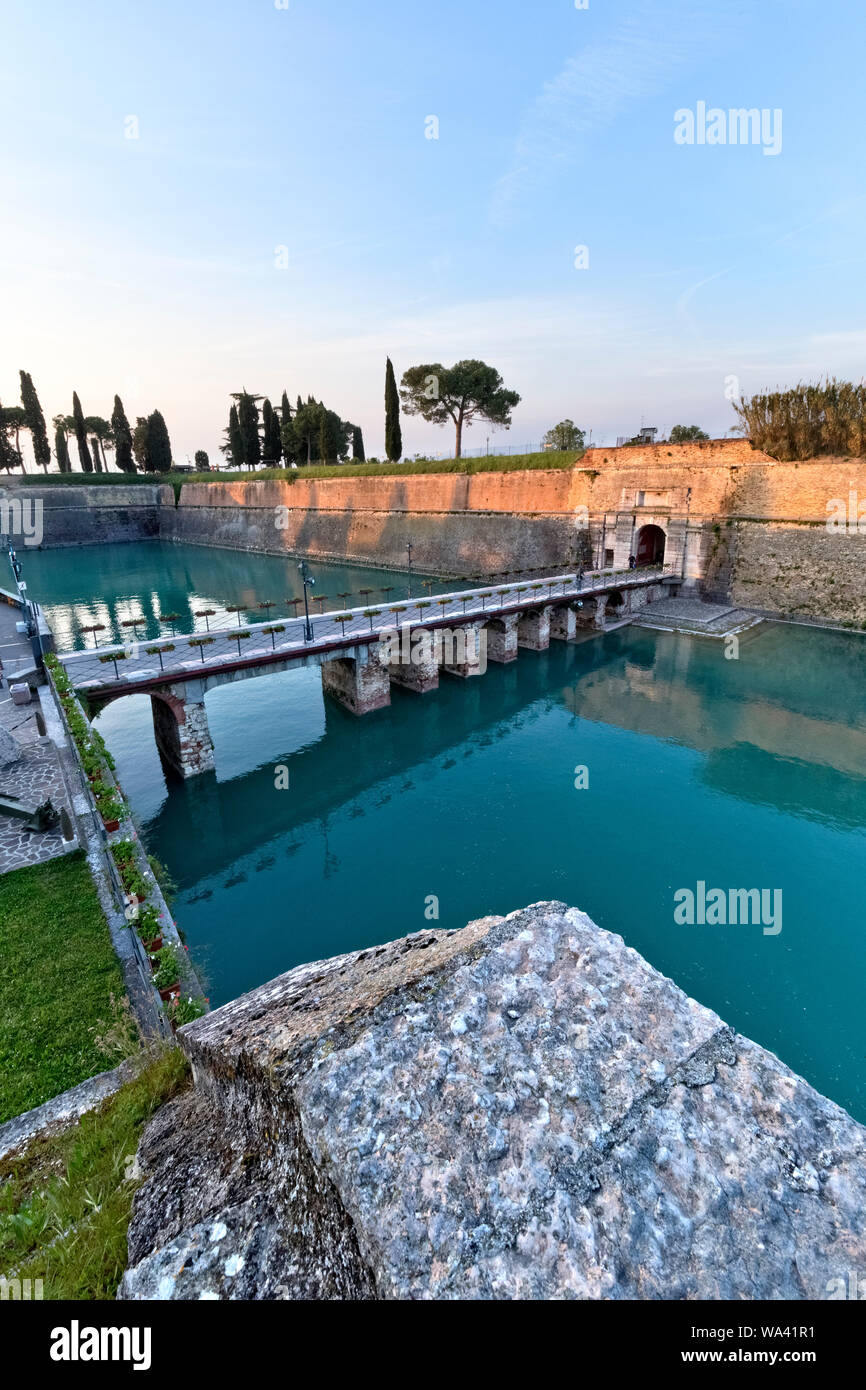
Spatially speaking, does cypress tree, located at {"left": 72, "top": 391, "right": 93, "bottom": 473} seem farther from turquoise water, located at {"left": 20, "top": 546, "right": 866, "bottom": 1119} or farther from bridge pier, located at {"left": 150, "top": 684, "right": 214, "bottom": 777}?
bridge pier, located at {"left": 150, "top": 684, "right": 214, "bottom": 777}

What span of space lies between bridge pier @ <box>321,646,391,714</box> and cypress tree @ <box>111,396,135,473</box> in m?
67.9

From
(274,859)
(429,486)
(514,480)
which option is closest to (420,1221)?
(274,859)

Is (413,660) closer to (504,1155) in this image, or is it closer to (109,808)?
(109,808)

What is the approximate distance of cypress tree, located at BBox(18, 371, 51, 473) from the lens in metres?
65.3

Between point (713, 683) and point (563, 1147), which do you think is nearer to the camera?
point (563, 1147)

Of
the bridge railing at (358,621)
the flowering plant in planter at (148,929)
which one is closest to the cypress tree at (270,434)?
the bridge railing at (358,621)

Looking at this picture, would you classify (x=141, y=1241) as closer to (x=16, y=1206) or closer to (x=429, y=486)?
(x=16, y=1206)

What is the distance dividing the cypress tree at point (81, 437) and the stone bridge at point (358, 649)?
220ft

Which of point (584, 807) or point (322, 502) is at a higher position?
point (322, 502)

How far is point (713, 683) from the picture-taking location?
21734mm

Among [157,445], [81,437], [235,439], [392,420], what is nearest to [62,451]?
[81,437]

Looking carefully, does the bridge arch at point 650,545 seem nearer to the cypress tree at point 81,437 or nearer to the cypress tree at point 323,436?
the cypress tree at point 323,436

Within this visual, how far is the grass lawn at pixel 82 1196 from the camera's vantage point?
8.95 ft
